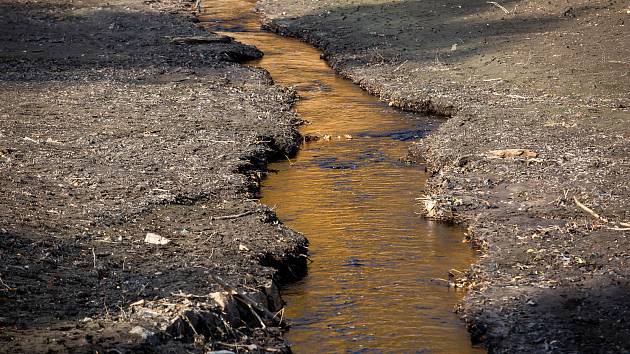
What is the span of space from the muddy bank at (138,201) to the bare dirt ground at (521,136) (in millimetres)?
1890

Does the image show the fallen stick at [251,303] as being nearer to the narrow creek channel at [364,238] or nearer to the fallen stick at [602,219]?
the narrow creek channel at [364,238]

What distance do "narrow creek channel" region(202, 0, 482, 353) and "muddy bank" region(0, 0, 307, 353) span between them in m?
0.37

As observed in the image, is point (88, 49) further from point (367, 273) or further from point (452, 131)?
point (367, 273)

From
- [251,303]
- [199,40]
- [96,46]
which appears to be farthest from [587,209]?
[96,46]

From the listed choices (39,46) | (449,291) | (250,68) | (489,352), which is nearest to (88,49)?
(39,46)

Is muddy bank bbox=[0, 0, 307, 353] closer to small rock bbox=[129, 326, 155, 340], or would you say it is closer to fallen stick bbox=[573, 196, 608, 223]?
small rock bbox=[129, 326, 155, 340]

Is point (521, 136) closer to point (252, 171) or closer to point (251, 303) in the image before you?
point (252, 171)

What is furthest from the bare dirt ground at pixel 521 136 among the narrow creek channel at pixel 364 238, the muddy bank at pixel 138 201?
the muddy bank at pixel 138 201

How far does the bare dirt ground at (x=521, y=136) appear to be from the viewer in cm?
778

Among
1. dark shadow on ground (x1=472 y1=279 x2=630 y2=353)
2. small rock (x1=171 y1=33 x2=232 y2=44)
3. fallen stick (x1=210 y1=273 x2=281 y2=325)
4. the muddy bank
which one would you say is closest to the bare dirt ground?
dark shadow on ground (x1=472 y1=279 x2=630 y2=353)

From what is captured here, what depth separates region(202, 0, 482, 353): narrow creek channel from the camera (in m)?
7.73

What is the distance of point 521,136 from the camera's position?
12469 mm

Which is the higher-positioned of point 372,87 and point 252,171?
point 372,87

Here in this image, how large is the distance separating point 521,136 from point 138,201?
523cm
